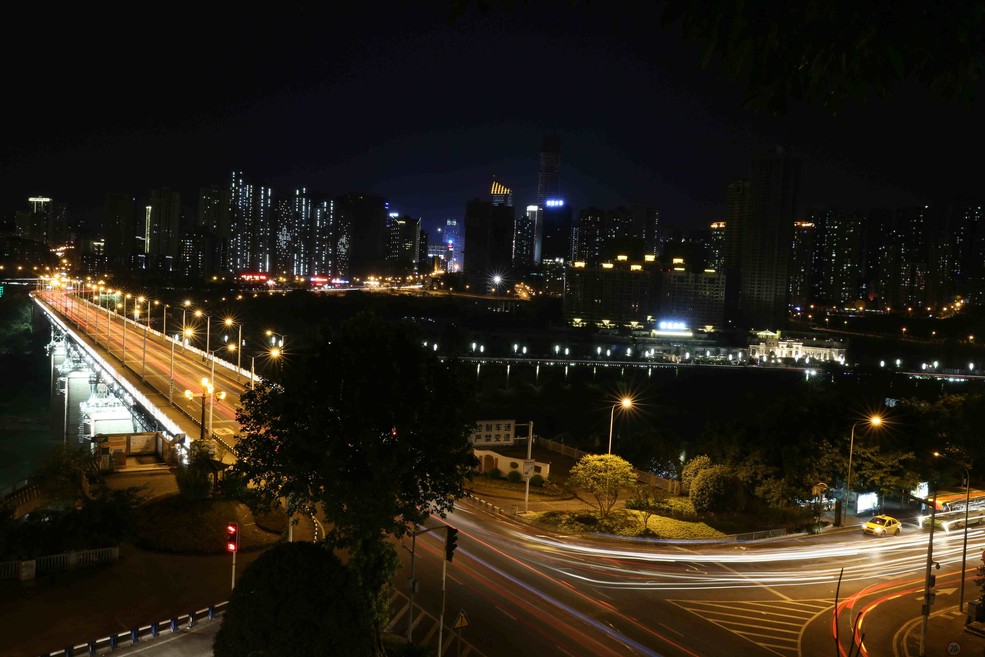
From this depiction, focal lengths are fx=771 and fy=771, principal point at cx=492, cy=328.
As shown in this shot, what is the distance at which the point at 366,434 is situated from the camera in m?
14.3

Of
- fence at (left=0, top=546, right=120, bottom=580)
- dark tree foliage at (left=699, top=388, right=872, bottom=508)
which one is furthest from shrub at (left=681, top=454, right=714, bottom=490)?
fence at (left=0, top=546, right=120, bottom=580)

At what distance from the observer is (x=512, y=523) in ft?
79.5

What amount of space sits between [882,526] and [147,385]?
105ft

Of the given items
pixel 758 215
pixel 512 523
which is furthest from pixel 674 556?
pixel 758 215

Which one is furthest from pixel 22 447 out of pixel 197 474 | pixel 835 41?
pixel 835 41

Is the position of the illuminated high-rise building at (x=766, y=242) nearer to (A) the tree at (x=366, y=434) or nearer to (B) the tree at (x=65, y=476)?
(B) the tree at (x=65, y=476)

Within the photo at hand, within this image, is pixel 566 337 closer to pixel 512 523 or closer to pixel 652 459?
pixel 652 459

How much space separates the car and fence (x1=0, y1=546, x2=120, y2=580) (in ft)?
73.4

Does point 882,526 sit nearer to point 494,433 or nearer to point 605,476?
point 605,476

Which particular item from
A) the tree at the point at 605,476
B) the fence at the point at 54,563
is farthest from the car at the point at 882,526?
the fence at the point at 54,563

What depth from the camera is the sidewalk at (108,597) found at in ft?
47.1

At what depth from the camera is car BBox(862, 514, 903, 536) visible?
82.0ft

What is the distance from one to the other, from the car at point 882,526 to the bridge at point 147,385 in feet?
65.9

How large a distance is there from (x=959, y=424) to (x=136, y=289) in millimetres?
121668
